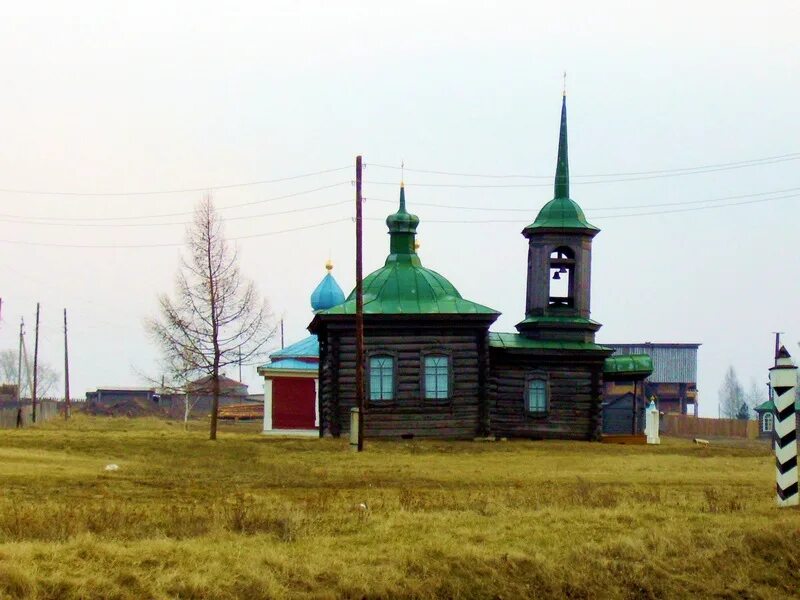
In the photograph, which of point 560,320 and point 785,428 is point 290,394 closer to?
point 560,320

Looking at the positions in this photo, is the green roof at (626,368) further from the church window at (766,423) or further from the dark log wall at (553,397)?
the church window at (766,423)

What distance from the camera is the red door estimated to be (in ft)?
183

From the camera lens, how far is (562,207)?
150 feet

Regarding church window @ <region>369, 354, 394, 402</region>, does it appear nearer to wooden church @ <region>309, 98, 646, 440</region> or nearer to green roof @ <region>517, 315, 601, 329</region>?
wooden church @ <region>309, 98, 646, 440</region>

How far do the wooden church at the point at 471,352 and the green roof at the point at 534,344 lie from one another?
0.15 ft

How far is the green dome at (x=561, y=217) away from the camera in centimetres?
4494

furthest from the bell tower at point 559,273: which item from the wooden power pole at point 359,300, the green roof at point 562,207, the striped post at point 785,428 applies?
the striped post at point 785,428

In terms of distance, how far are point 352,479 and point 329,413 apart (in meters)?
16.5

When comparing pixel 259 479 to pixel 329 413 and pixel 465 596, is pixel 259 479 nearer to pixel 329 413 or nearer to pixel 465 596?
pixel 465 596

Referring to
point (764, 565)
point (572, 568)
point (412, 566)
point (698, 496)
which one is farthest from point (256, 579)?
point (698, 496)

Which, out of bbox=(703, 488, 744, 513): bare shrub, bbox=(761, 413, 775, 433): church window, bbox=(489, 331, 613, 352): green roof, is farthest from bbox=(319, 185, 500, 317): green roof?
bbox=(761, 413, 775, 433): church window

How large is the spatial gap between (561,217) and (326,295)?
62.4ft

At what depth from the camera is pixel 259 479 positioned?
26047mm

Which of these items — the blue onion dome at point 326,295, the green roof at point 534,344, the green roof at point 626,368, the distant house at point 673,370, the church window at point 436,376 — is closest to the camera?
the church window at point 436,376
